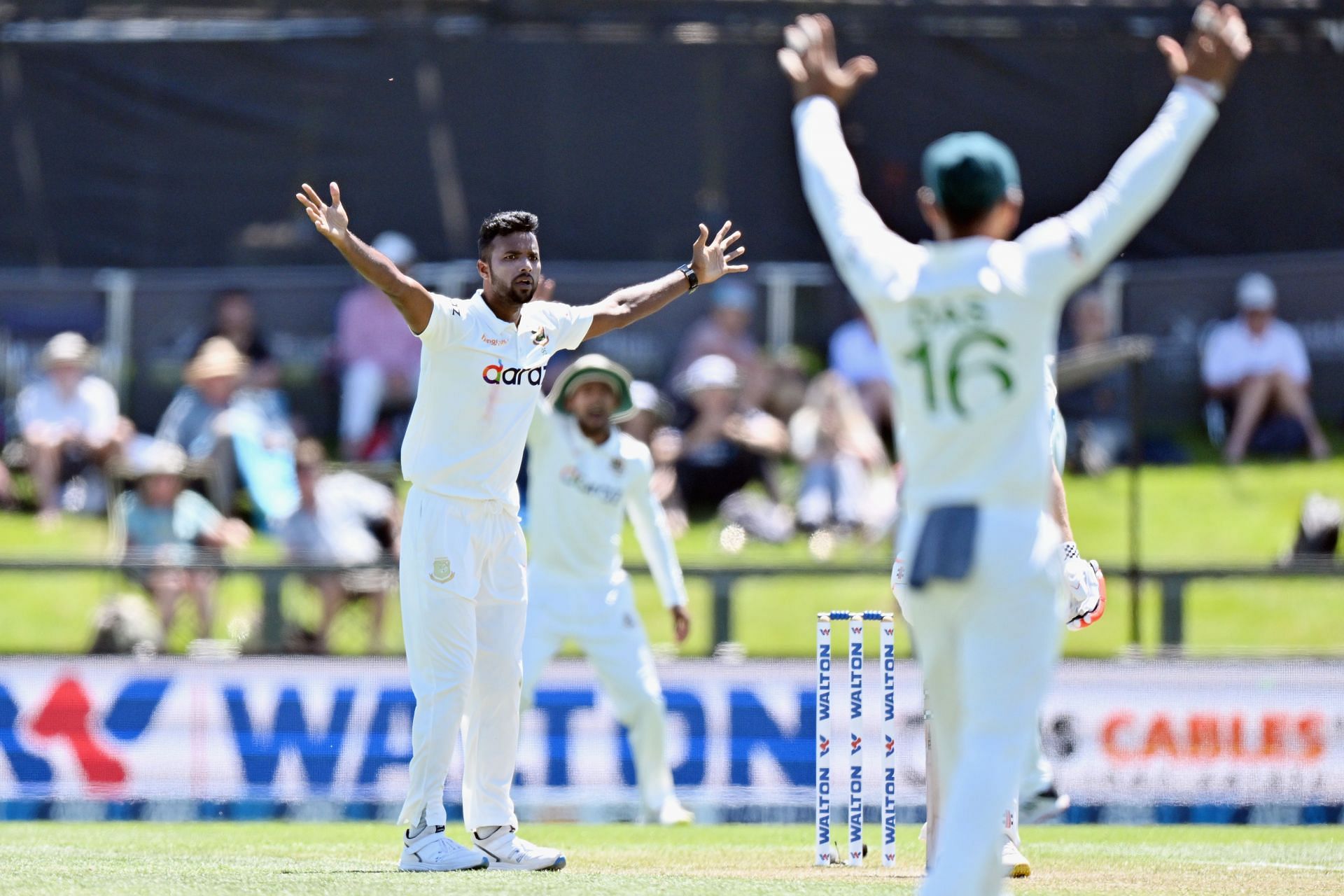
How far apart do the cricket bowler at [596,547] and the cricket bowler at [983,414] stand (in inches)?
215

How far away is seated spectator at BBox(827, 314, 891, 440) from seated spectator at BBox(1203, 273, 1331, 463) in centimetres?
275

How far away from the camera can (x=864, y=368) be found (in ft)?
54.5

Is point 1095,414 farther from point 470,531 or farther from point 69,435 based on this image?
point 470,531

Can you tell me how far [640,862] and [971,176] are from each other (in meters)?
3.76

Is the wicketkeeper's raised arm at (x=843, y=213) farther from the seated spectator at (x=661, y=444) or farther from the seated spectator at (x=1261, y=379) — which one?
the seated spectator at (x=1261, y=379)

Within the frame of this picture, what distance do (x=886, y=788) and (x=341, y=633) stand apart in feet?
21.3

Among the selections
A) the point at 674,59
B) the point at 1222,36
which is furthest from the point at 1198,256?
the point at 1222,36

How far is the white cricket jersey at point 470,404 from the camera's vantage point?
7.10m

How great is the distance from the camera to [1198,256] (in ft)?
58.9

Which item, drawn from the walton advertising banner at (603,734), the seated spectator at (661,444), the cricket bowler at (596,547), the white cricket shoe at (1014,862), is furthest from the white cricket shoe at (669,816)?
the seated spectator at (661,444)

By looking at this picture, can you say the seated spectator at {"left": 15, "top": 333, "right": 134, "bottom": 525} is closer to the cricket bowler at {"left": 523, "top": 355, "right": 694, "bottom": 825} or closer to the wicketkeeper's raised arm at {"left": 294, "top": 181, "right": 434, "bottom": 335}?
the cricket bowler at {"left": 523, "top": 355, "right": 694, "bottom": 825}

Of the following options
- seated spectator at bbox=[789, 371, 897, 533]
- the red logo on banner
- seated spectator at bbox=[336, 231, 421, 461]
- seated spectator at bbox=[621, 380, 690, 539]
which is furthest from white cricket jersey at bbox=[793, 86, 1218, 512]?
seated spectator at bbox=[336, 231, 421, 461]

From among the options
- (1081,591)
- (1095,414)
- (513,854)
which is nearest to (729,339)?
(1095,414)

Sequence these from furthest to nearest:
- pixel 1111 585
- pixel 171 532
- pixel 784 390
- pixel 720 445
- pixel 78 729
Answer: pixel 784 390 < pixel 720 445 < pixel 171 532 < pixel 1111 585 < pixel 78 729
